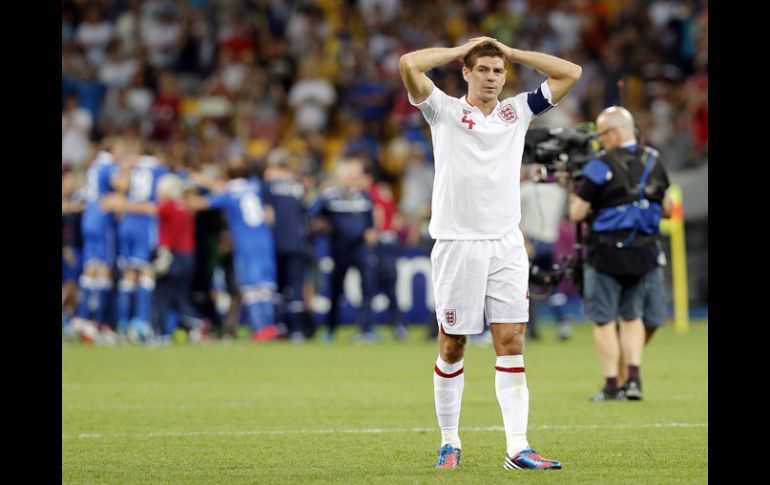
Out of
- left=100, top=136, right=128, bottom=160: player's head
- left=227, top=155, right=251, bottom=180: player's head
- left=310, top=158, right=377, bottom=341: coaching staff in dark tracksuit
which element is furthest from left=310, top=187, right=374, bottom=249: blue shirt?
left=100, top=136, right=128, bottom=160: player's head

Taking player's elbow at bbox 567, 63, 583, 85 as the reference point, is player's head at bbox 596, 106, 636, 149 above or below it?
below

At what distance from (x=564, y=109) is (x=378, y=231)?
796 centimetres

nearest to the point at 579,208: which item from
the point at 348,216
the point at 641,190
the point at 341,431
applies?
the point at 641,190

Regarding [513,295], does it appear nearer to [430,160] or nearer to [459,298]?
[459,298]

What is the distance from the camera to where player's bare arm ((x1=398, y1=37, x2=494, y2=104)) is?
26.6 feet

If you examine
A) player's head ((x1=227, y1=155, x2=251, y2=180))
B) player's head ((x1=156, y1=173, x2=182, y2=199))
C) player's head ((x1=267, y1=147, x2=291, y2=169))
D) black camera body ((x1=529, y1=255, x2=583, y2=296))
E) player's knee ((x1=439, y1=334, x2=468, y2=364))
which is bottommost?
player's knee ((x1=439, y1=334, x2=468, y2=364))

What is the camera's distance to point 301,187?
2125 cm

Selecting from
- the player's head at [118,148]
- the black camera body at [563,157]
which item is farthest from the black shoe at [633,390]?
the player's head at [118,148]

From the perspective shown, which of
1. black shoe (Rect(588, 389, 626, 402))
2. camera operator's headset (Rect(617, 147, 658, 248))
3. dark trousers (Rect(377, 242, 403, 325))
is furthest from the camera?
dark trousers (Rect(377, 242, 403, 325))

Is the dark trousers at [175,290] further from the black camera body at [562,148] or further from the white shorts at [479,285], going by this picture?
the white shorts at [479,285]

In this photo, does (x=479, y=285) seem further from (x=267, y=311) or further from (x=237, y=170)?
(x=267, y=311)

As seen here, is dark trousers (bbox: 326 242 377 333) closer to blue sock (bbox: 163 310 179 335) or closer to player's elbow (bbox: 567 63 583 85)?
blue sock (bbox: 163 310 179 335)

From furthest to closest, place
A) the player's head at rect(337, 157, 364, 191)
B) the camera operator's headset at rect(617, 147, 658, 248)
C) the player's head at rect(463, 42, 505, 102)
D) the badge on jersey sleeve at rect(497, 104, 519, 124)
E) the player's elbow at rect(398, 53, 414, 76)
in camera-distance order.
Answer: the player's head at rect(337, 157, 364, 191)
the camera operator's headset at rect(617, 147, 658, 248)
the badge on jersey sleeve at rect(497, 104, 519, 124)
the player's head at rect(463, 42, 505, 102)
the player's elbow at rect(398, 53, 414, 76)

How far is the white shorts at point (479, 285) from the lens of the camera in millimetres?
8352
